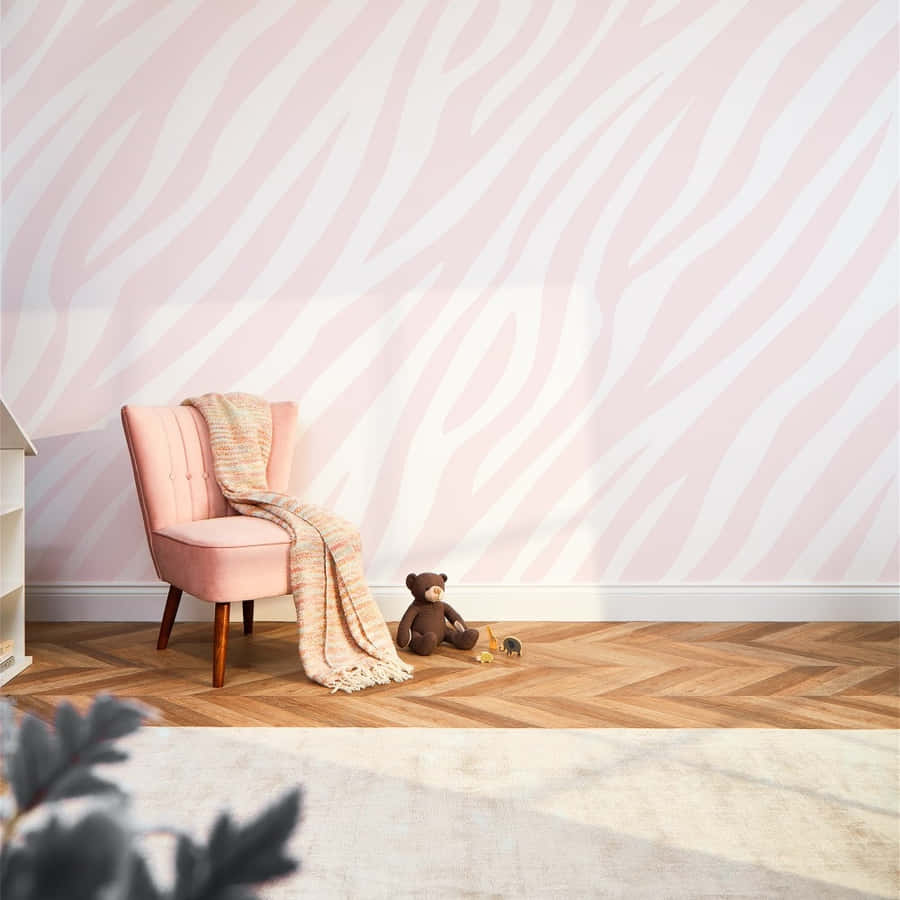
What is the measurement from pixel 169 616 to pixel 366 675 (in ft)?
2.57

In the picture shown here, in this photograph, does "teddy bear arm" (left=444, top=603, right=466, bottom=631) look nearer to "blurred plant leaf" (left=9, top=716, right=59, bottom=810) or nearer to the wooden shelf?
the wooden shelf

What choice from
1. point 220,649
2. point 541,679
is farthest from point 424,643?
point 220,649

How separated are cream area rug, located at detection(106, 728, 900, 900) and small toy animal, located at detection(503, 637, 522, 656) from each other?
2.47 feet

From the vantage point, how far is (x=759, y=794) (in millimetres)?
1787

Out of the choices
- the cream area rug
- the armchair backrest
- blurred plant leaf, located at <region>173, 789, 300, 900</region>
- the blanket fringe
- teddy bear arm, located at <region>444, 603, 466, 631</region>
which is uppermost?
blurred plant leaf, located at <region>173, 789, 300, 900</region>

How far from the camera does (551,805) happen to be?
1.74 meters

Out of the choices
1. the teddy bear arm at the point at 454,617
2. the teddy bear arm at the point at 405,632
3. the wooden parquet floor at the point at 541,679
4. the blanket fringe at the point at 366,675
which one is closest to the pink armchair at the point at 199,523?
the wooden parquet floor at the point at 541,679

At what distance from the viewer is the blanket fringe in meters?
2.54

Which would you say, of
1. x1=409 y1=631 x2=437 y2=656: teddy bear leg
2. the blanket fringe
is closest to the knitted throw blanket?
the blanket fringe

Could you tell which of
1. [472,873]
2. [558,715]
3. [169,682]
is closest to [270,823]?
[472,873]

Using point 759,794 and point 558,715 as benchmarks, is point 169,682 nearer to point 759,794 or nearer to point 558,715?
point 558,715

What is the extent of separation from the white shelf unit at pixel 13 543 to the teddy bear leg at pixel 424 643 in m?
1.19

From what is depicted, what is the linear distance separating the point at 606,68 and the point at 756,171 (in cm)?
69

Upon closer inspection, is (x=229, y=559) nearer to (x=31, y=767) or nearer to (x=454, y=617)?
(x=454, y=617)
